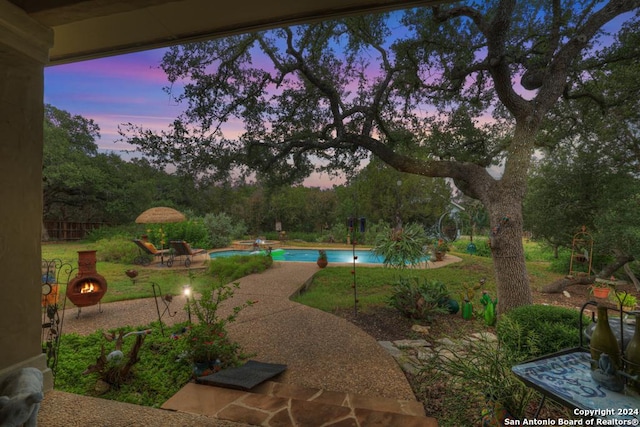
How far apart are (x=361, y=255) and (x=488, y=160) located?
8325mm

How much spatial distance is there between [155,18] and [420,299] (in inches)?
211

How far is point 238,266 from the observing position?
339 inches

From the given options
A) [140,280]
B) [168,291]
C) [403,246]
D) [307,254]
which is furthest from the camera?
[307,254]

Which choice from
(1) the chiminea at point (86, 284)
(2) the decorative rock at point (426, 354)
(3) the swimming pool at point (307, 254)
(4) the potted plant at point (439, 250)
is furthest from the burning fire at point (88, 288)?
(4) the potted plant at point (439, 250)

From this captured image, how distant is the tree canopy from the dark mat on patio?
391 centimetres

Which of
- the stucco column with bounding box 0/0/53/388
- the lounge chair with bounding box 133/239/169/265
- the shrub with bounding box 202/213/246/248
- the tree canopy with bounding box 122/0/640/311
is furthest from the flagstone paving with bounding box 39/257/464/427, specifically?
the shrub with bounding box 202/213/246/248

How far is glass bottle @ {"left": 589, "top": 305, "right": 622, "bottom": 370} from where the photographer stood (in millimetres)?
1288

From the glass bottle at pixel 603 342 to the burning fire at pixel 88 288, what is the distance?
19.4 ft

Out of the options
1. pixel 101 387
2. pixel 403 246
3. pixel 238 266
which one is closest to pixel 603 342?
pixel 101 387

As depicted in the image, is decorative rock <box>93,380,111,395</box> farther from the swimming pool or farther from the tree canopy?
the swimming pool

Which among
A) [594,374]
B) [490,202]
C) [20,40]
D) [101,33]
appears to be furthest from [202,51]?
[594,374]

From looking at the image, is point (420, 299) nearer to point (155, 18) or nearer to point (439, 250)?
point (155, 18)

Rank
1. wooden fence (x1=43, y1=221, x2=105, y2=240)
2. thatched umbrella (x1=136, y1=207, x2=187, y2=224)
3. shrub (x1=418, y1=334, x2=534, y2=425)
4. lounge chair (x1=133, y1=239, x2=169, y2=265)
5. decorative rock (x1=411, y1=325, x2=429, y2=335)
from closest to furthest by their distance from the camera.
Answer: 1. shrub (x1=418, y1=334, x2=534, y2=425)
2. decorative rock (x1=411, y1=325, x2=429, y2=335)
3. lounge chair (x1=133, y1=239, x2=169, y2=265)
4. thatched umbrella (x1=136, y1=207, x2=187, y2=224)
5. wooden fence (x1=43, y1=221, x2=105, y2=240)

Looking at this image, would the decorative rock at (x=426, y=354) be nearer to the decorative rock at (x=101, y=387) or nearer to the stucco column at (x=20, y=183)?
the decorative rock at (x=101, y=387)
